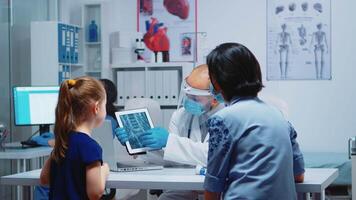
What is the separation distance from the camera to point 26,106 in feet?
14.8

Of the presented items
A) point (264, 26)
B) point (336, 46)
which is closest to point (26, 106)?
point (264, 26)

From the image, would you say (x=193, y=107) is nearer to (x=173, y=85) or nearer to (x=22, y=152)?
(x=22, y=152)

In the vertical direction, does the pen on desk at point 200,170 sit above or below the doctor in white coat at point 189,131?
below

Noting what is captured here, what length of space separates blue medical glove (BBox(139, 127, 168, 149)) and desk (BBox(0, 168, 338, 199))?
0.13 m

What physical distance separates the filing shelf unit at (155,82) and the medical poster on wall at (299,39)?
33.3 inches

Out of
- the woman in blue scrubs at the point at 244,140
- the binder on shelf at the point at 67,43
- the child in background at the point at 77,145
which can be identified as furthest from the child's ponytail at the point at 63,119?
the binder on shelf at the point at 67,43

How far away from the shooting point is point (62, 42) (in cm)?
532

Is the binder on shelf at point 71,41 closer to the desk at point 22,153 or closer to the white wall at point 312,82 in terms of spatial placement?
the white wall at point 312,82

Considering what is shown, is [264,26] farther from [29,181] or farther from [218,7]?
[29,181]

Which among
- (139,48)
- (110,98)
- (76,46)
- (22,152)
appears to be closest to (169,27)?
(139,48)

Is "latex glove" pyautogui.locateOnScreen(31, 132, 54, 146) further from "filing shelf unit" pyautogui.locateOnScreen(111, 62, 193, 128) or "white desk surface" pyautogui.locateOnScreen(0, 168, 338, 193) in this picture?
"white desk surface" pyautogui.locateOnScreen(0, 168, 338, 193)

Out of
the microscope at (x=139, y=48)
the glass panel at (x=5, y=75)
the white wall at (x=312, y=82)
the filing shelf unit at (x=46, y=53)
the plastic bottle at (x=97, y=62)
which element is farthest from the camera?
the plastic bottle at (x=97, y=62)

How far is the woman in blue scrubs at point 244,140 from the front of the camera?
1938 mm

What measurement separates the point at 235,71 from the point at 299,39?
365 cm
